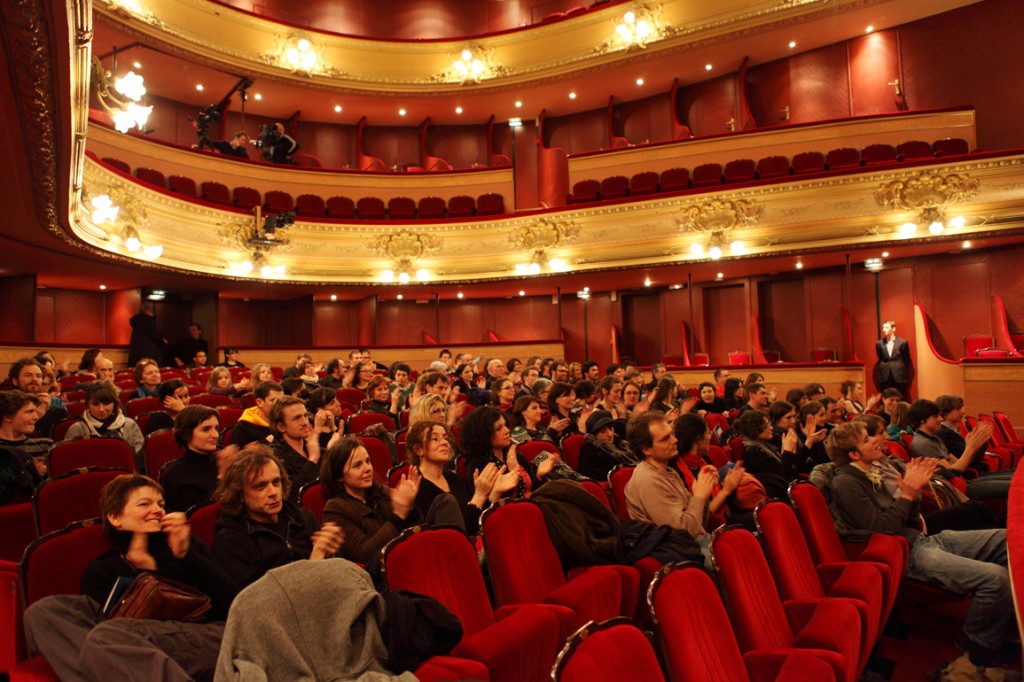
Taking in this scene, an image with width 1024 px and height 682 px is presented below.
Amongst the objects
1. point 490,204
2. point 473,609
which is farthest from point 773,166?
point 473,609

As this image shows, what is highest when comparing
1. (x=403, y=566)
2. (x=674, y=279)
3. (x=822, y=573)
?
(x=674, y=279)

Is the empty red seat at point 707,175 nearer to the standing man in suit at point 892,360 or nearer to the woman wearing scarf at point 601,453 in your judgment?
the standing man in suit at point 892,360

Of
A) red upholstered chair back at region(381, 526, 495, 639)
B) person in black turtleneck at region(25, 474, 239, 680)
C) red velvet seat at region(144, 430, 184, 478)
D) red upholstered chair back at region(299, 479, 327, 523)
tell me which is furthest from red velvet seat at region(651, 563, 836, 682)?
red velvet seat at region(144, 430, 184, 478)

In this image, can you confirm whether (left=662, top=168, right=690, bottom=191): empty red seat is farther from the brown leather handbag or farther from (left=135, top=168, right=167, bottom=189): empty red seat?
the brown leather handbag

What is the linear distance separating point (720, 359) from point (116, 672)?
9.94 m

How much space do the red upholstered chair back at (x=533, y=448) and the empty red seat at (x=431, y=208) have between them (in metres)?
8.11

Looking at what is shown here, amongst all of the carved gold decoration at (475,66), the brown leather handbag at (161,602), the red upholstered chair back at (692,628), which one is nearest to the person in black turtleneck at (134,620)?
the brown leather handbag at (161,602)

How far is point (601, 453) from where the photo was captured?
3471mm

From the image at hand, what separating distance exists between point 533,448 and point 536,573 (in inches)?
49.7

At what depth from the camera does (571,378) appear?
730 cm

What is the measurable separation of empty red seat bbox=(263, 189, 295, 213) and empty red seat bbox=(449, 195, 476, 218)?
2.39 metres

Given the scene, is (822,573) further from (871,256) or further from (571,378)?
(871,256)

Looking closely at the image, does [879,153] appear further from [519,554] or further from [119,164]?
[119,164]

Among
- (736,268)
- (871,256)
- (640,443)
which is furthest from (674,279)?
(640,443)
